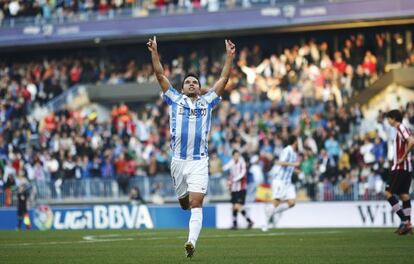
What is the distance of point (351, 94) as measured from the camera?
34.7m

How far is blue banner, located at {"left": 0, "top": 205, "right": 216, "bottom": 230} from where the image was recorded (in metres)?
30.9

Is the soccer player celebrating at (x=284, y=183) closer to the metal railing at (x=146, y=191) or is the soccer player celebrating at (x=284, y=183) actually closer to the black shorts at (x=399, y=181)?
the metal railing at (x=146, y=191)

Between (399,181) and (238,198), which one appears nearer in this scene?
(399,181)

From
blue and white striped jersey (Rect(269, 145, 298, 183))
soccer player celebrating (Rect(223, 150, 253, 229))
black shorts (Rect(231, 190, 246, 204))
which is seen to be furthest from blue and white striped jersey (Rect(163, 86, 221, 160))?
black shorts (Rect(231, 190, 246, 204))

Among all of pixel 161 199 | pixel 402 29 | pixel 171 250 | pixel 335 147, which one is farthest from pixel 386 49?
pixel 171 250

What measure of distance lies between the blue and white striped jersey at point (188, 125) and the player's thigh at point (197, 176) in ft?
0.31

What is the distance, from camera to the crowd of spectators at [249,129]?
98.8 ft

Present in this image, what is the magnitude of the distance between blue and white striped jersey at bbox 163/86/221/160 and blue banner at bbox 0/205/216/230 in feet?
55.2

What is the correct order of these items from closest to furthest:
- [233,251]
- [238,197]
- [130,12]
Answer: [233,251] → [238,197] → [130,12]

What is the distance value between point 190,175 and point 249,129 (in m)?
19.7

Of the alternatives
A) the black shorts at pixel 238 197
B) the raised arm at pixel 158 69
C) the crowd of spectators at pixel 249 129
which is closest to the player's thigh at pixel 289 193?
the black shorts at pixel 238 197

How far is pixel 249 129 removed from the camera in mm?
33000

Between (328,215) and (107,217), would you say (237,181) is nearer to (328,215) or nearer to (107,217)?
(328,215)

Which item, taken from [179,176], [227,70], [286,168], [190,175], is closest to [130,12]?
[286,168]
